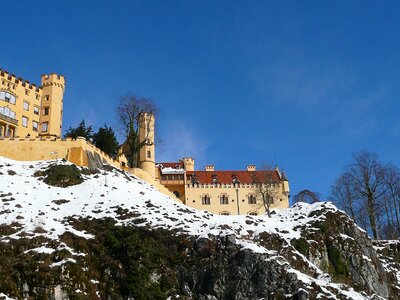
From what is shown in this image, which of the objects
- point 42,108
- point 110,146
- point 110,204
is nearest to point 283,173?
point 110,146

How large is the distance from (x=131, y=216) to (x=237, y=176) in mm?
49079

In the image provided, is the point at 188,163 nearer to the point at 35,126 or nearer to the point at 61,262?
the point at 35,126

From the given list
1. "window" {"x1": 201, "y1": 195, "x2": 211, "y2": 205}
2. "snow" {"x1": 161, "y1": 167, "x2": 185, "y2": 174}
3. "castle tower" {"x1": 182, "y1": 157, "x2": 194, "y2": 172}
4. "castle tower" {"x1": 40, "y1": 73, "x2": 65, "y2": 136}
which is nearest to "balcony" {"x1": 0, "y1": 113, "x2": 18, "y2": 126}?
"castle tower" {"x1": 40, "y1": 73, "x2": 65, "y2": 136}

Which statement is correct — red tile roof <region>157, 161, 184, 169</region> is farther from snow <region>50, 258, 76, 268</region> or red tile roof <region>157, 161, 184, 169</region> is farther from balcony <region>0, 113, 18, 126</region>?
snow <region>50, 258, 76, 268</region>

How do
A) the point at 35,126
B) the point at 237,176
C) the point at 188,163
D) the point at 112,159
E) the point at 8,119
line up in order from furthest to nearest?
the point at 188,163 < the point at 237,176 < the point at 35,126 < the point at 8,119 < the point at 112,159

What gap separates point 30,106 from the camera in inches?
2645

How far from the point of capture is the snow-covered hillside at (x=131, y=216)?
36219mm

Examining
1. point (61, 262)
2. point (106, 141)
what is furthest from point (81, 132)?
point (61, 262)

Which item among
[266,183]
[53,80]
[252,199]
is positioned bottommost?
[252,199]

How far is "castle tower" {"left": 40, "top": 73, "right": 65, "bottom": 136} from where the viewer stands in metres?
67.0

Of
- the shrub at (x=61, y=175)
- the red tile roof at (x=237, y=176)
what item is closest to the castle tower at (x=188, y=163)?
the red tile roof at (x=237, y=176)

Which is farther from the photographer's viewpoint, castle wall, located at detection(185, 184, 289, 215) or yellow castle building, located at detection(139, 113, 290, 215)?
castle wall, located at detection(185, 184, 289, 215)

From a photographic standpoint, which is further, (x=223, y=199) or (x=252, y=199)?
(x=223, y=199)

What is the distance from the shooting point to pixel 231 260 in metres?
35.5
